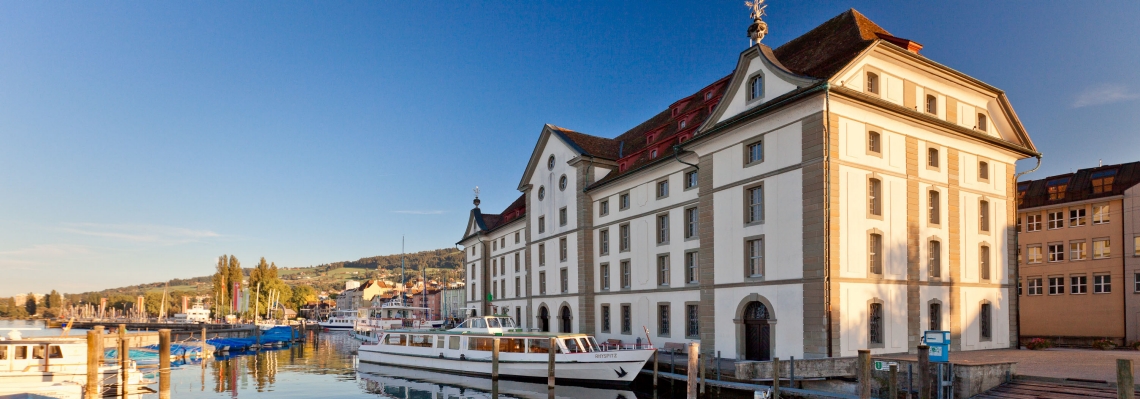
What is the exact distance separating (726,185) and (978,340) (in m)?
13.3

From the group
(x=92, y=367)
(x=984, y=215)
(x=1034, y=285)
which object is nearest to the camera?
(x=92, y=367)

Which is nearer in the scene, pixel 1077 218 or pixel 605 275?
pixel 605 275

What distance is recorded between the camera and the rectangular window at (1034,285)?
49.8m

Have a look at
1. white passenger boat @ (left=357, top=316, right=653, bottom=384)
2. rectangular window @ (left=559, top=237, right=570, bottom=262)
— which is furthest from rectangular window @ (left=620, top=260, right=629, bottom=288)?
rectangular window @ (left=559, top=237, right=570, bottom=262)

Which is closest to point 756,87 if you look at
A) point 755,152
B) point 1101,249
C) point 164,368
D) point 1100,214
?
point 755,152

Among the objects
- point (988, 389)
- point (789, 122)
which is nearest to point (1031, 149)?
point (789, 122)

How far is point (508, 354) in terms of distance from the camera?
120 ft

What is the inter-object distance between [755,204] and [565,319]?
22.2 m

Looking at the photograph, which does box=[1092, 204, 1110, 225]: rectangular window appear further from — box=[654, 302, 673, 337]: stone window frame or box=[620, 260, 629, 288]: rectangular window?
box=[620, 260, 629, 288]: rectangular window

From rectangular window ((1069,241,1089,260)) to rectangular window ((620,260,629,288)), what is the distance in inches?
1153

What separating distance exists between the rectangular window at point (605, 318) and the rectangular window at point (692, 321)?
885 centimetres

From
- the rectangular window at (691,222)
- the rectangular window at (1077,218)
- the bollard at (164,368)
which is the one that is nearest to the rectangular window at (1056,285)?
the rectangular window at (1077,218)

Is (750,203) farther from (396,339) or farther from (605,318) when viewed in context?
(396,339)

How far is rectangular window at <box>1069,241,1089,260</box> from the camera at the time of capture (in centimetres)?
4678
